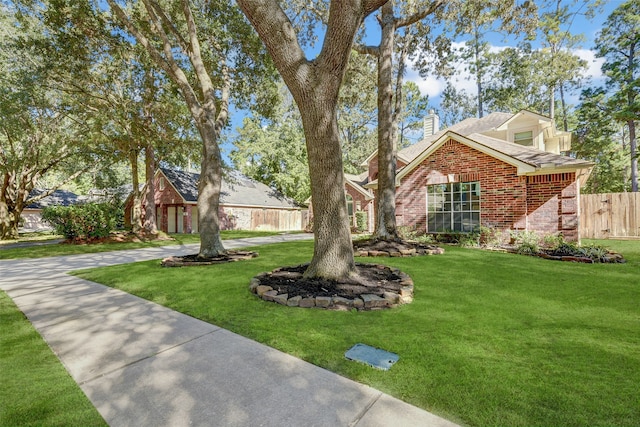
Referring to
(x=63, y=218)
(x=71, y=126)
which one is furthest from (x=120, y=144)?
(x=63, y=218)

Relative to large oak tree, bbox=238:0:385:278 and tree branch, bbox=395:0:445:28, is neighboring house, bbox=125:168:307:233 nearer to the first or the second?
tree branch, bbox=395:0:445:28

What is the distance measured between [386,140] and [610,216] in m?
11.4

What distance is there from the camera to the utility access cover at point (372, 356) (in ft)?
7.83

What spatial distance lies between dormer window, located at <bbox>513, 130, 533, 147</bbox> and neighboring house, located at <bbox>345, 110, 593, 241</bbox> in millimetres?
176

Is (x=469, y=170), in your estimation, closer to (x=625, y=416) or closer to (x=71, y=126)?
(x=625, y=416)

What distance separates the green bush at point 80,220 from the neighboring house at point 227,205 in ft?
25.2

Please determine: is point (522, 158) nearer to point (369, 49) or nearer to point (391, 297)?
point (369, 49)

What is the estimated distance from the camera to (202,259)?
7.79 meters

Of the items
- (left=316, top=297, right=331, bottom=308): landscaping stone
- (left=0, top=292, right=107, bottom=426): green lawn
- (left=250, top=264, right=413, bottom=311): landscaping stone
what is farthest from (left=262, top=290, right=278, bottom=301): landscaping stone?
(left=0, top=292, right=107, bottom=426): green lawn

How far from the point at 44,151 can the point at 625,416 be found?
2474cm

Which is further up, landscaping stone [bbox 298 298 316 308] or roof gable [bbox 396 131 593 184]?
roof gable [bbox 396 131 593 184]

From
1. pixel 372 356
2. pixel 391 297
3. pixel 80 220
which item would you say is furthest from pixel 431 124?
pixel 80 220

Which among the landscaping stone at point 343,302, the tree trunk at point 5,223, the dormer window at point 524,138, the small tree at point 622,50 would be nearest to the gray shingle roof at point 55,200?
the tree trunk at point 5,223

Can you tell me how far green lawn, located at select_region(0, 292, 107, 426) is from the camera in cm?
180
